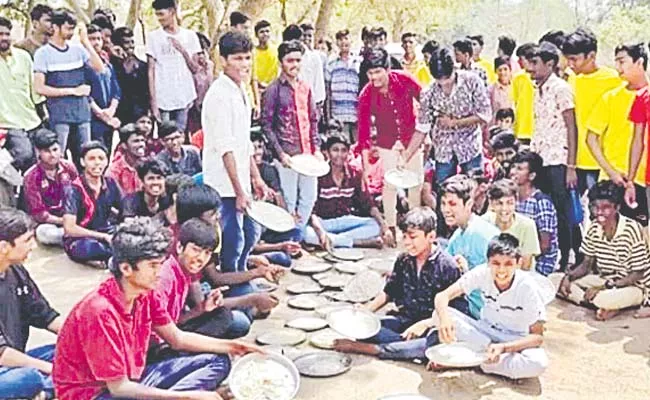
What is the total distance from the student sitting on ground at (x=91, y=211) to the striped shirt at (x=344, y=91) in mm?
2432

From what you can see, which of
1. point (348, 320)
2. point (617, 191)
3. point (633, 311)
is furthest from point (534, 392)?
point (617, 191)

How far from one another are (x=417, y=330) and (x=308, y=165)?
1.74 meters

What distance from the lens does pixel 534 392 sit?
11.9ft

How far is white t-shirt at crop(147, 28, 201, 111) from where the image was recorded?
19.9 feet

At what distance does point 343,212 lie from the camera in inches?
238

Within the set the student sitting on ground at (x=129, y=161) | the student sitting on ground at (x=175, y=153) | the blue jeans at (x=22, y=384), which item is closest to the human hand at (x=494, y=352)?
the blue jeans at (x=22, y=384)

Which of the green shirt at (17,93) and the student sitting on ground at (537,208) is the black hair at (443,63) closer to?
the student sitting on ground at (537,208)

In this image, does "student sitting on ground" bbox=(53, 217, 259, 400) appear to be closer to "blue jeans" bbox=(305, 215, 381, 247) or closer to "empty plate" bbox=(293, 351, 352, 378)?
"empty plate" bbox=(293, 351, 352, 378)

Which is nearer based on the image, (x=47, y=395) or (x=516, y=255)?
(x=47, y=395)

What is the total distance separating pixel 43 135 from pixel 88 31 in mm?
1346

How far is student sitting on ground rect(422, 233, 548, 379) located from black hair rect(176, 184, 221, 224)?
112cm

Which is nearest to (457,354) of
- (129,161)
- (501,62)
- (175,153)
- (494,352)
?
(494,352)

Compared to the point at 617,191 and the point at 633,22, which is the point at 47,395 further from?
the point at 633,22

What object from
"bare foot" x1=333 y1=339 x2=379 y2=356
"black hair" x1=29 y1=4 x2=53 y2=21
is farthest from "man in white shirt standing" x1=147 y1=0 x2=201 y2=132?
"bare foot" x1=333 y1=339 x2=379 y2=356
